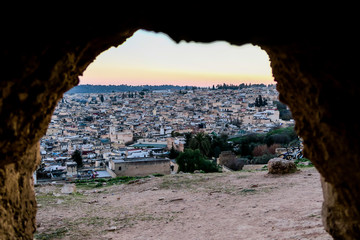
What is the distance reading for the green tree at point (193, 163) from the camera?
840 inches

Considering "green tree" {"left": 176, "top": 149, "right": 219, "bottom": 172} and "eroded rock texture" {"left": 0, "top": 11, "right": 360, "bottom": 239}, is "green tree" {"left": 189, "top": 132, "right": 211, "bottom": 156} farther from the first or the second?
"eroded rock texture" {"left": 0, "top": 11, "right": 360, "bottom": 239}

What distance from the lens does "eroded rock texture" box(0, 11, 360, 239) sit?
317 cm

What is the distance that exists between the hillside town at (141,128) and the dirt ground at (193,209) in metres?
10.5

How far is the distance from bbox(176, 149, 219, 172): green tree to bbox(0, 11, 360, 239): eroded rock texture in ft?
56.5

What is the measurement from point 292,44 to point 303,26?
263 millimetres

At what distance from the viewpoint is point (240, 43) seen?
3654 millimetres

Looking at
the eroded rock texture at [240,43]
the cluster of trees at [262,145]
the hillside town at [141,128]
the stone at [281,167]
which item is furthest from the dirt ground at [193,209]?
the cluster of trees at [262,145]

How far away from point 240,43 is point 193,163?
18508mm

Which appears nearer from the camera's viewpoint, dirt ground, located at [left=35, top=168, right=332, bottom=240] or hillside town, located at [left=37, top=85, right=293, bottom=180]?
dirt ground, located at [left=35, top=168, right=332, bottom=240]

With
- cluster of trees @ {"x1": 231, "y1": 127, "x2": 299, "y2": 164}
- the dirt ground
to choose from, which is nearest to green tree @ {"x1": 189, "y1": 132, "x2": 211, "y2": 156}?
cluster of trees @ {"x1": 231, "y1": 127, "x2": 299, "y2": 164}

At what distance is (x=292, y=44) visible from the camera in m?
3.48

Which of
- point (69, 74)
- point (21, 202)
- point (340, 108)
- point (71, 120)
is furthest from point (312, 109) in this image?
point (71, 120)

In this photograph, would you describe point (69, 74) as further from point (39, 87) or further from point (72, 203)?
point (72, 203)

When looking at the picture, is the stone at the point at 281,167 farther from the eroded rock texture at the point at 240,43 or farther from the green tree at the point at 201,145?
the green tree at the point at 201,145
